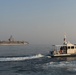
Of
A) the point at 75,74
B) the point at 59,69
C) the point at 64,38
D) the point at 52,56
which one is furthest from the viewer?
the point at 64,38

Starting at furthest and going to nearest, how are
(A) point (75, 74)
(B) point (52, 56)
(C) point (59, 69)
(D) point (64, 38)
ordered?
(D) point (64, 38) → (B) point (52, 56) → (C) point (59, 69) → (A) point (75, 74)

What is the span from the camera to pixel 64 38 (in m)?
74.8

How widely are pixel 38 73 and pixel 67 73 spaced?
438cm

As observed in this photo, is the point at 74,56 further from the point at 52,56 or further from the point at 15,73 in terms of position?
the point at 15,73

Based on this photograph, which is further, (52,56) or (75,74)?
(52,56)

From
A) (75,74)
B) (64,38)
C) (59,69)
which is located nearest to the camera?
(75,74)

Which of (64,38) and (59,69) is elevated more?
(64,38)

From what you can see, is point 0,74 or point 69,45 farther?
point 69,45

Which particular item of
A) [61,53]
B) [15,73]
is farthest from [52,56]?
[15,73]

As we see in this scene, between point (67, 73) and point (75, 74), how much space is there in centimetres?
158

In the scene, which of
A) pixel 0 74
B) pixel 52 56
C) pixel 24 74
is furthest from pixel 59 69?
pixel 52 56

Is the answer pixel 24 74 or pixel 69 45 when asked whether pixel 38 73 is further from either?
pixel 69 45

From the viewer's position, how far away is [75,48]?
7031cm

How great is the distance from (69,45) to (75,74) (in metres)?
30.7
